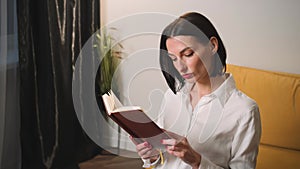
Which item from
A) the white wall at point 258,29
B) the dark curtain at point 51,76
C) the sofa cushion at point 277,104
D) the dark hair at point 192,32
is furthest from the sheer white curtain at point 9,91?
the dark hair at point 192,32

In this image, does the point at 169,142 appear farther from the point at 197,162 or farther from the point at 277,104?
the point at 277,104

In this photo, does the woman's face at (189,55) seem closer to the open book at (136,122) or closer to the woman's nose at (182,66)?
the woman's nose at (182,66)

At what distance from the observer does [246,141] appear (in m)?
1.61

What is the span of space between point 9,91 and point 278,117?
1.53 meters

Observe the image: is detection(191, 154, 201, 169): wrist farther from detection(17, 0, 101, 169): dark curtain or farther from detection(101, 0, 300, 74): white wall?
detection(17, 0, 101, 169): dark curtain

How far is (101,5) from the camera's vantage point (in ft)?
11.3

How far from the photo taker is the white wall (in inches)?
110

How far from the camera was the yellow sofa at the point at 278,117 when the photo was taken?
2.31m

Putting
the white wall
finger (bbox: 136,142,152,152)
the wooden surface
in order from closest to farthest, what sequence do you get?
finger (bbox: 136,142,152,152), the white wall, the wooden surface

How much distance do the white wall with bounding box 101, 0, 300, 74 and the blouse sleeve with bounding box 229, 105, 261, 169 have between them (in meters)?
1.30

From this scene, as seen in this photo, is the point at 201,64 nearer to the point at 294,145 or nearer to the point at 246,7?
the point at 294,145

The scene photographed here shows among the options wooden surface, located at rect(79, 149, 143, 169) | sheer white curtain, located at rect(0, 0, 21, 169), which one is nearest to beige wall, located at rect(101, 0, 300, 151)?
wooden surface, located at rect(79, 149, 143, 169)

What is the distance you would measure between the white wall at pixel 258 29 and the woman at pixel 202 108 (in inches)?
47.7

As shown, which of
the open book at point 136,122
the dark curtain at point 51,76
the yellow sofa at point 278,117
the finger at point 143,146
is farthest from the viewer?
the dark curtain at point 51,76
